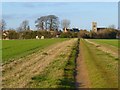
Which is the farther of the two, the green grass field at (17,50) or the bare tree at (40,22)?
the bare tree at (40,22)

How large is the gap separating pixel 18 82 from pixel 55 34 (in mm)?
131549

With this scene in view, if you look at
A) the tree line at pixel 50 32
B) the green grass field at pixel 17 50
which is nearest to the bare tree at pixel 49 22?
the tree line at pixel 50 32

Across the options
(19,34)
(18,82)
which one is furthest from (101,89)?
(19,34)

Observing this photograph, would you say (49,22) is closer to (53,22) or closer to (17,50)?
(53,22)

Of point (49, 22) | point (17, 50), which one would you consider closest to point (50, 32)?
point (49, 22)

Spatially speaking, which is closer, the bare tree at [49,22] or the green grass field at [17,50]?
the green grass field at [17,50]

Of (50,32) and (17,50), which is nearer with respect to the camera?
(17,50)

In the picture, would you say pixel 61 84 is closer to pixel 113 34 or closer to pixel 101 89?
pixel 101 89

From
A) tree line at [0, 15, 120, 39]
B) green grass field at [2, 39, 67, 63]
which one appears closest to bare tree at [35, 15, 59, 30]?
tree line at [0, 15, 120, 39]

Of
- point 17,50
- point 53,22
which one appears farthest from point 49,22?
point 17,50

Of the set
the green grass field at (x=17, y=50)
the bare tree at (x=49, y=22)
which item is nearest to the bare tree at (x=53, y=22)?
the bare tree at (x=49, y=22)

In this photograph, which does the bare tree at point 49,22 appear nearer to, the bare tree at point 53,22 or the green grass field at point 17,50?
the bare tree at point 53,22

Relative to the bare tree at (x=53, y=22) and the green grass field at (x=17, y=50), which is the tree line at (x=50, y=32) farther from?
the green grass field at (x=17, y=50)

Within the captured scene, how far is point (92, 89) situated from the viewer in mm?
11188
